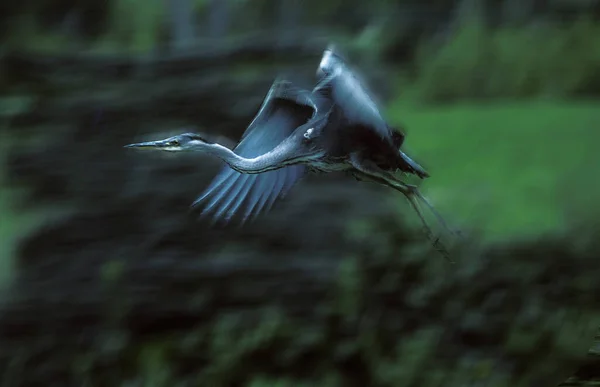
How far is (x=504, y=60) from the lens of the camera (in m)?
2.43

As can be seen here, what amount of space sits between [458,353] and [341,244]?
0.51m

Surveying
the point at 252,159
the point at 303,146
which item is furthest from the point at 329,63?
the point at 252,159

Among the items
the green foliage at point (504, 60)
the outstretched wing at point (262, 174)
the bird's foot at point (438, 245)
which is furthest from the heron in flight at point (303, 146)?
the green foliage at point (504, 60)

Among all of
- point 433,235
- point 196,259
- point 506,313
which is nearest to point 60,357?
point 196,259

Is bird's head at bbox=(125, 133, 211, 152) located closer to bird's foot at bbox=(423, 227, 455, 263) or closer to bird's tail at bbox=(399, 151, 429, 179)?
bird's tail at bbox=(399, 151, 429, 179)

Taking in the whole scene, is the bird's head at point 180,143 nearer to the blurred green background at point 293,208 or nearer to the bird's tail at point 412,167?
the blurred green background at point 293,208

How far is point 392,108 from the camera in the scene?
2369 mm

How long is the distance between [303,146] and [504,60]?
0.69 metres

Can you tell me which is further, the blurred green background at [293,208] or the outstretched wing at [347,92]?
the blurred green background at [293,208]

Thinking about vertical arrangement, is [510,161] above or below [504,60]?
below

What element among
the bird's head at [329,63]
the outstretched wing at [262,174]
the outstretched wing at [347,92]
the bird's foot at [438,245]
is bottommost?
the bird's foot at [438,245]

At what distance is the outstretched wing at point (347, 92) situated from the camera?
2.24 metres

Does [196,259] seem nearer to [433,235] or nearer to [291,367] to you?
[291,367]

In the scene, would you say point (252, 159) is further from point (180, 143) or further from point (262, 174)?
point (180, 143)
